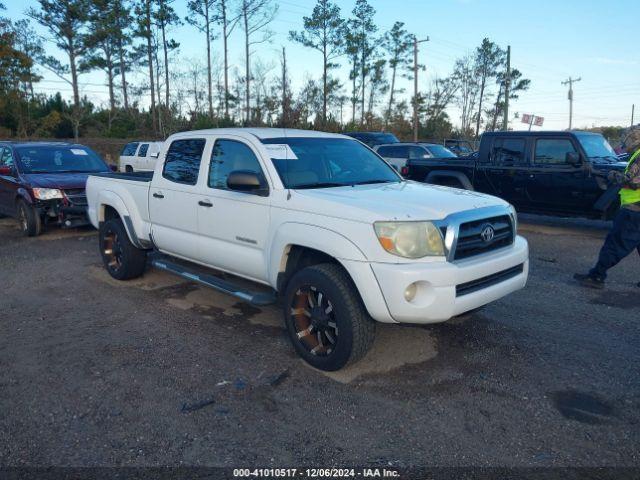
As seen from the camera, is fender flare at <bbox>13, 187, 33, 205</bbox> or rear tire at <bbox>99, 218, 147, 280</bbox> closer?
rear tire at <bbox>99, 218, 147, 280</bbox>

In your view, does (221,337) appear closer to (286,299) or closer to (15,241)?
(286,299)

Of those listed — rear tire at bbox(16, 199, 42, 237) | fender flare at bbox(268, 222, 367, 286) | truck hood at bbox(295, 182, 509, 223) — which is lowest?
rear tire at bbox(16, 199, 42, 237)

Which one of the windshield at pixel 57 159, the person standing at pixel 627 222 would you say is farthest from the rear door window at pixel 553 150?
the windshield at pixel 57 159

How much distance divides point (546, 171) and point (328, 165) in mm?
6219

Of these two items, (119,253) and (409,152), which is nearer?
(119,253)

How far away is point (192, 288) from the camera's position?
6125 millimetres

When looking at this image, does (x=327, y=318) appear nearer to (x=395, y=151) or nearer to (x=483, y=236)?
(x=483, y=236)

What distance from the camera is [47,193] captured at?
8852mm

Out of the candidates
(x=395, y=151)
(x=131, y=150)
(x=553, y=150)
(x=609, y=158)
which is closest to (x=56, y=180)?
(x=553, y=150)

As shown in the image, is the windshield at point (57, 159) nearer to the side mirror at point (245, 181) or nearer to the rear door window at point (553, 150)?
the side mirror at point (245, 181)

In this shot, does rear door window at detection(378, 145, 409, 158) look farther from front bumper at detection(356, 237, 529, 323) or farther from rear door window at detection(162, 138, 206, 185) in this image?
front bumper at detection(356, 237, 529, 323)

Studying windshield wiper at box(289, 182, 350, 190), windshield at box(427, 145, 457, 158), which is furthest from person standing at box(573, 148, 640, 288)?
windshield at box(427, 145, 457, 158)

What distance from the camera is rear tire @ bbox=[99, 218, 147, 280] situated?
6.04m

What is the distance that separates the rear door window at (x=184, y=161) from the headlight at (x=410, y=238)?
231 cm
